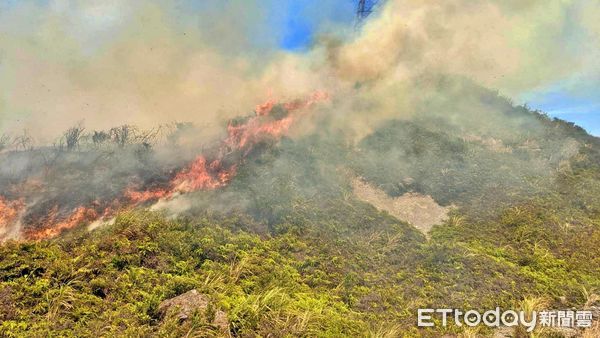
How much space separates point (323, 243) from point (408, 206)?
9.11m

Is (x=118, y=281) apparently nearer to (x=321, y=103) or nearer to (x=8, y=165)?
(x=8, y=165)

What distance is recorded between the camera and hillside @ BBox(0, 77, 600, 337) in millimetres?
10391

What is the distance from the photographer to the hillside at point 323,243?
10.4 metres

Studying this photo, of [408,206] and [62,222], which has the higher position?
[408,206]

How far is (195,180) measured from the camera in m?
21.1

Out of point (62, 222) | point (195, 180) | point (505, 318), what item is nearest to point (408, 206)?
point (505, 318)

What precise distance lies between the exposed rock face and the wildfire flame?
9.84 meters

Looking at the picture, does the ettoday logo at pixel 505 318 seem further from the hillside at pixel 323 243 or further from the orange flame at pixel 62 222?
the orange flame at pixel 62 222

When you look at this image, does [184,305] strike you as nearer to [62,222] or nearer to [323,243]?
[323,243]

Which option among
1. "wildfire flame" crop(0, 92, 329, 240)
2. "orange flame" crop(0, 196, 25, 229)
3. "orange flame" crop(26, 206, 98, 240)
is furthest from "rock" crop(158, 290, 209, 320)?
"orange flame" crop(0, 196, 25, 229)

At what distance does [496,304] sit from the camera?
1372cm

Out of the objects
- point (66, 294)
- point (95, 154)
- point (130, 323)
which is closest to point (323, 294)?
point (130, 323)

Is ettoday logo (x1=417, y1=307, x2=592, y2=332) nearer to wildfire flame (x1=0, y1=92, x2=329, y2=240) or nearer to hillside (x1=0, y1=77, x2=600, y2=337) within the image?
hillside (x1=0, y1=77, x2=600, y2=337)

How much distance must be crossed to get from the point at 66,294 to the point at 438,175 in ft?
79.7
